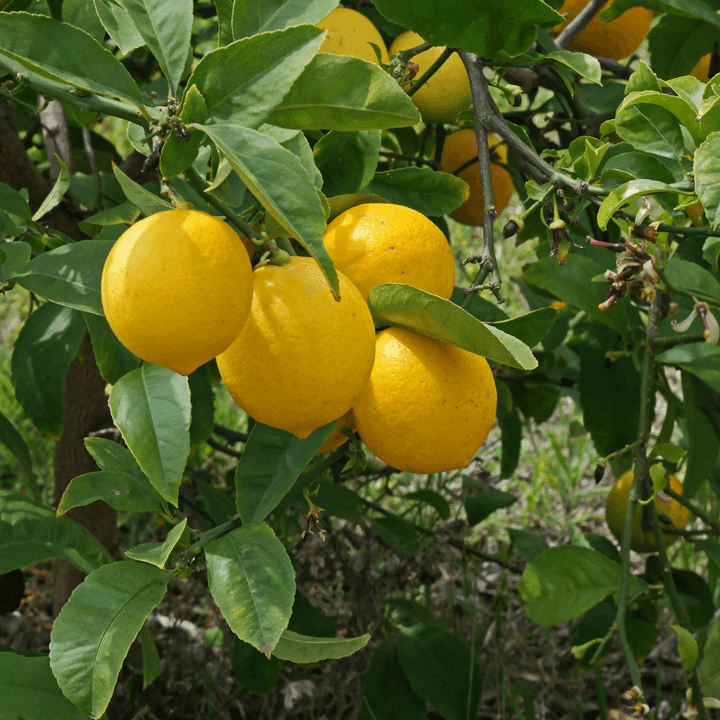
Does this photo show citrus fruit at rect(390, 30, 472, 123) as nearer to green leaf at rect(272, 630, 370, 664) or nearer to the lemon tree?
the lemon tree

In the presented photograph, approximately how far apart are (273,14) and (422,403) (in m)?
0.32

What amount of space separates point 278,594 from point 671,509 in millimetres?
994

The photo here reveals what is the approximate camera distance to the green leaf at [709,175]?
54 cm

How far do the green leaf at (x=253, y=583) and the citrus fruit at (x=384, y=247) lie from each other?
235 mm

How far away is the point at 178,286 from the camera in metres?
0.48

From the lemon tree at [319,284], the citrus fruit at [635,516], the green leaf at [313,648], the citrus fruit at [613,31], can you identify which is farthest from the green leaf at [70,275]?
the citrus fruit at [635,516]

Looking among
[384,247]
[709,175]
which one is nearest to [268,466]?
[384,247]

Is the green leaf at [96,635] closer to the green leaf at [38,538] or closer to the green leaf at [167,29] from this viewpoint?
the green leaf at [38,538]

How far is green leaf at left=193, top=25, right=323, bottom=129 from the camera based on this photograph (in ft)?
1.52

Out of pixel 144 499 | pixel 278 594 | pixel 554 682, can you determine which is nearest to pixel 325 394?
pixel 278 594

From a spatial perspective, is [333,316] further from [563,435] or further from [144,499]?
[563,435]

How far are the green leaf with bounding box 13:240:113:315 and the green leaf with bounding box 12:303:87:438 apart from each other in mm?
239

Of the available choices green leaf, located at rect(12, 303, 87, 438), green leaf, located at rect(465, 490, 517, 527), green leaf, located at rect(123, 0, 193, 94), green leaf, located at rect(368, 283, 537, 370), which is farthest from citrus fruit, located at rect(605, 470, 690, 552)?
green leaf, located at rect(123, 0, 193, 94)

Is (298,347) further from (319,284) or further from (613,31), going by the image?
(613,31)
